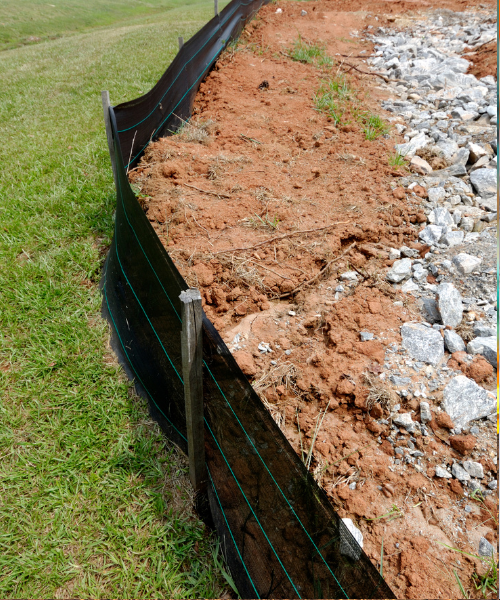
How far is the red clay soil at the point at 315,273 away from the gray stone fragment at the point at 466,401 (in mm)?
108

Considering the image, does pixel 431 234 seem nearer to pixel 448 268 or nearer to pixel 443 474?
pixel 448 268

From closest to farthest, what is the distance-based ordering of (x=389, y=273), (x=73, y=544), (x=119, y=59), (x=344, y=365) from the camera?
(x=73, y=544) → (x=344, y=365) → (x=389, y=273) → (x=119, y=59)

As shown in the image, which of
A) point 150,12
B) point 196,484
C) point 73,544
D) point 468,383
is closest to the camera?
point 73,544

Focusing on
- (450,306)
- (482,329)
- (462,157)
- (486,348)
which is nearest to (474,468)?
(486,348)

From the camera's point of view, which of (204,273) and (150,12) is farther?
(150,12)

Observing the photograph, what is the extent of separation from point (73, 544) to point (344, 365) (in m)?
1.80

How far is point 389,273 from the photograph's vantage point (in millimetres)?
3510

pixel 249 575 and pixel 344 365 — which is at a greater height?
pixel 344 365

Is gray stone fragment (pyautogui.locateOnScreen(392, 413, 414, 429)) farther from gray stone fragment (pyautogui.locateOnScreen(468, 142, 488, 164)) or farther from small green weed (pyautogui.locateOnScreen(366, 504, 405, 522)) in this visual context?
gray stone fragment (pyautogui.locateOnScreen(468, 142, 488, 164))

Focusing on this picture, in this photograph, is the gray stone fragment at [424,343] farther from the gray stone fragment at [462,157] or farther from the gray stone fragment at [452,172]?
the gray stone fragment at [462,157]

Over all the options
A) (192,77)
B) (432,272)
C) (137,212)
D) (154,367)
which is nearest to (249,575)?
(154,367)

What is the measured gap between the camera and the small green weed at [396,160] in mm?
4715

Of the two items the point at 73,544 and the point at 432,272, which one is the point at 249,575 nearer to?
the point at 73,544

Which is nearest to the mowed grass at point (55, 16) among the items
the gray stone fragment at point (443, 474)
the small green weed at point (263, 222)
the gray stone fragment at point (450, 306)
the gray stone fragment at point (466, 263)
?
the small green weed at point (263, 222)
